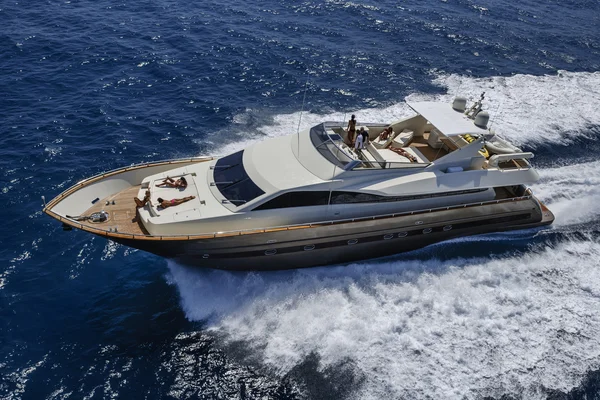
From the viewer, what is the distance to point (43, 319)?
12.5m

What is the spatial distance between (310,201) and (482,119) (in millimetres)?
7061

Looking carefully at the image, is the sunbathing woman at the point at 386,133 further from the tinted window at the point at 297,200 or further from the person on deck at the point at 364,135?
the tinted window at the point at 297,200

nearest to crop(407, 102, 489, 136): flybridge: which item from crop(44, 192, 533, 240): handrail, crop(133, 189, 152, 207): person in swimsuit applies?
crop(44, 192, 533, 240): handrail

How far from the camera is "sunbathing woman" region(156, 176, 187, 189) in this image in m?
13.7

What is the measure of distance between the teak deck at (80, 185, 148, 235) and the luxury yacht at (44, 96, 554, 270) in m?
0.03

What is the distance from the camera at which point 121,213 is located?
13305 mm

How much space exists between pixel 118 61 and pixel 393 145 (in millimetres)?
19325

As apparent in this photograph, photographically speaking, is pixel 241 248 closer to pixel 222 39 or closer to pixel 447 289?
pixel 447 289

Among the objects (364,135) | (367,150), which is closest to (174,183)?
(364,135)

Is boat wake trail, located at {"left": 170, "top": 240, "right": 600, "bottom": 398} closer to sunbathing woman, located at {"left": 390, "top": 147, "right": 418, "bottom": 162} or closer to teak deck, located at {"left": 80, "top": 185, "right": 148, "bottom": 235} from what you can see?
teak deck, located at {"left": 80, "top": 185, "right": 148, "bottom": 235}

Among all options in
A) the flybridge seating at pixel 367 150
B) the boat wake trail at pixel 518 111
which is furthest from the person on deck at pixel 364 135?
the boat wake trail at pixel 518 111

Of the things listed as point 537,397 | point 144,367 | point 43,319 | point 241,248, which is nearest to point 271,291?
point 241,248

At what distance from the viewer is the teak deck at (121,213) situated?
12.6m

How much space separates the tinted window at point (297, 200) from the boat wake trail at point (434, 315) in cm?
239
